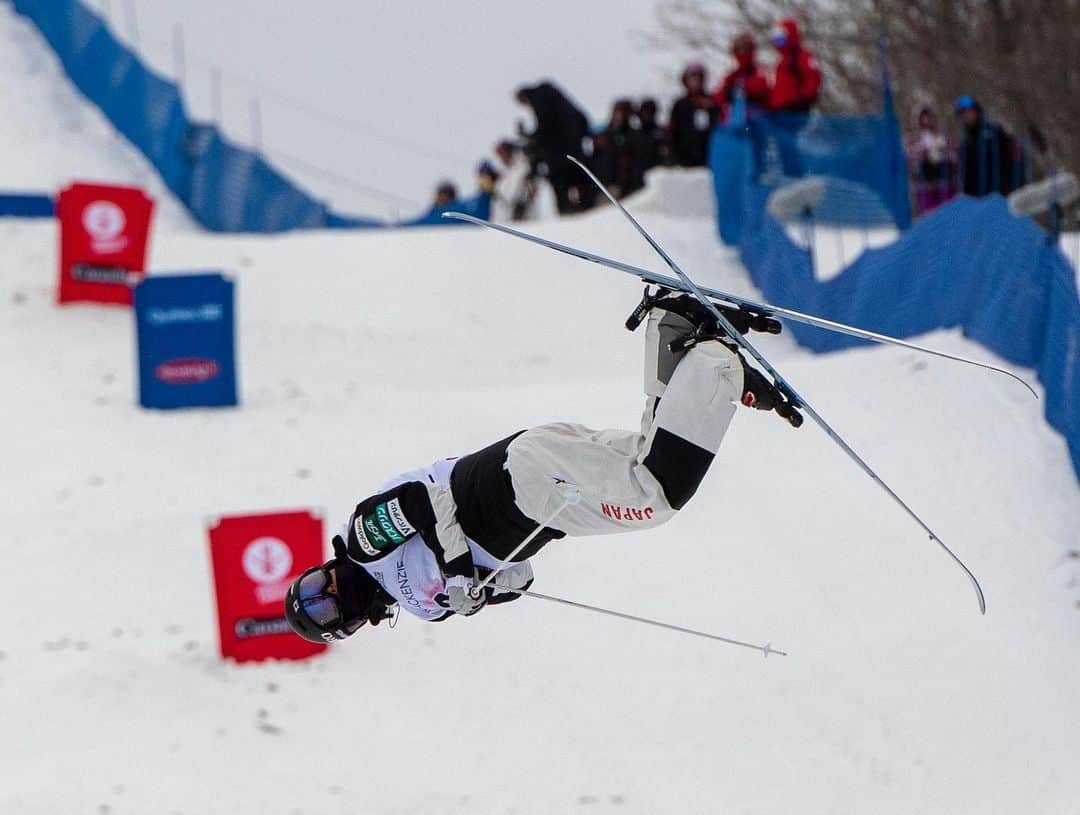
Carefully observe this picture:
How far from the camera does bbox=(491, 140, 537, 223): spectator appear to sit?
16812 millimetres

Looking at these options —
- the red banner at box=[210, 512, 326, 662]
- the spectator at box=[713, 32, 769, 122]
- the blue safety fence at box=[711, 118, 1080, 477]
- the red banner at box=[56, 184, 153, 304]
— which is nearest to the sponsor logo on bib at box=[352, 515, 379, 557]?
the red banner at box=[210, 512, 326, 662]

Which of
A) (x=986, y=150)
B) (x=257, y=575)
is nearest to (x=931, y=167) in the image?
(x=986, y=150)

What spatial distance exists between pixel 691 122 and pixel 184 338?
683 centimetres

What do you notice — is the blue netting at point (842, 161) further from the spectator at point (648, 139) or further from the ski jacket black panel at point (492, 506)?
the ski jacket black panel at point (492, 506)

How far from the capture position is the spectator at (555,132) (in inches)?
580

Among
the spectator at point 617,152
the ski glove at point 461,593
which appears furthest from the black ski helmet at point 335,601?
the spectator at point 617,152

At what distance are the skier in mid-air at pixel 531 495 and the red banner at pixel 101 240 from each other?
7606 millimetres

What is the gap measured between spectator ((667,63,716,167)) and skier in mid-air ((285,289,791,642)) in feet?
35.0

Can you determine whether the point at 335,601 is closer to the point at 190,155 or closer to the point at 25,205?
the point at 25,205

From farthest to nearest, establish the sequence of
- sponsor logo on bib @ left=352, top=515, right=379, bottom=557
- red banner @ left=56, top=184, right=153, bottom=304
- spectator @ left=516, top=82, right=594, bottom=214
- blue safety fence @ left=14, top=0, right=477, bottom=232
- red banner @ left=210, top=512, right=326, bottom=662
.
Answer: blue safety fence @ left=14, top=0, right=477, bottom=232, spectator @ left=516, top=82, right=594, bottom=214, red banner @ left=56, top=184, right=153, bottom=304, red banner @ left=210, top=512, right=326, bottom=662, sponsor logo on bib @ left=352, top=515, right=379, bottom=557

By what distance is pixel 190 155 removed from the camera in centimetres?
1823

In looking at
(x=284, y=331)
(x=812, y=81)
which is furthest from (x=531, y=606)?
(x=812, y=81)

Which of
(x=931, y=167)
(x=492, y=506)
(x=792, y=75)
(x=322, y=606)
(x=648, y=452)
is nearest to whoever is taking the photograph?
(x=648, y=452)

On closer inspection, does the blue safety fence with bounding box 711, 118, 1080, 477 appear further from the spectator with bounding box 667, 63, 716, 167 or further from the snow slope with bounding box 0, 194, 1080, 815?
the spectator with bounding box 667, 63, 716, 167
